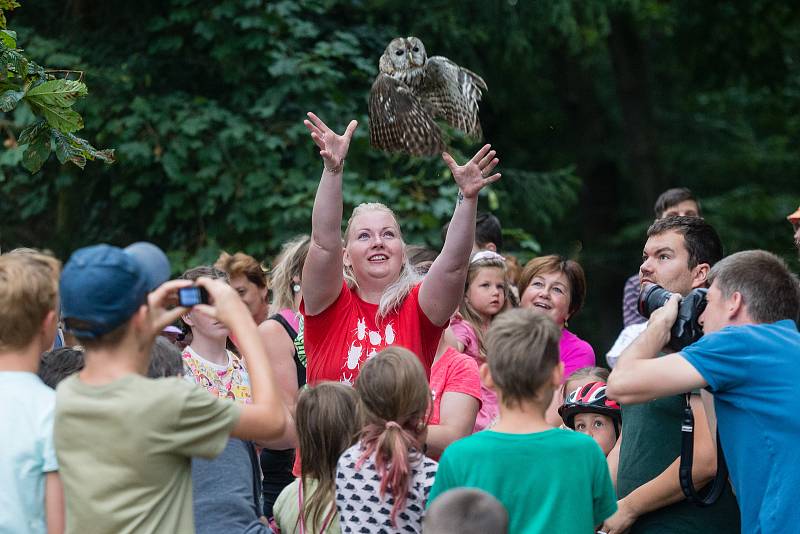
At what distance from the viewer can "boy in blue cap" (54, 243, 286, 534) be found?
2.68 meters

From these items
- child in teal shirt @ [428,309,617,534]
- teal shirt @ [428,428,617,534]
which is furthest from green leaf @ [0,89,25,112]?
teal shirt @ [428,428,617,534]

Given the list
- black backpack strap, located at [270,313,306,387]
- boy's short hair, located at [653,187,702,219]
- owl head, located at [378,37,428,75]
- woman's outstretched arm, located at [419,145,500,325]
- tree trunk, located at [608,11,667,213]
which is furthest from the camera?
tree trunk, located at [608,11,667,213]

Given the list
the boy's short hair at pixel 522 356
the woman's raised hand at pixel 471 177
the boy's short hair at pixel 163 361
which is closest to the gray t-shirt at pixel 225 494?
the boy's short hair at pixel 163 361

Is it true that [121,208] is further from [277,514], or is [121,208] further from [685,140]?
[685,140]

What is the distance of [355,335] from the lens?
417cm

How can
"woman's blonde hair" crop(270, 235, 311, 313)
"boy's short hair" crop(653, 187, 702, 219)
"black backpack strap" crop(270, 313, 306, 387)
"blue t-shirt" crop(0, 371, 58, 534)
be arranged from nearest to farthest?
"blue t-shirt" crop(0, 371, 58, 534) → "black backpack strap" crop(270, 313, 306, 387) → "woman's blonde hair" crop(270, 235, 311, 313) → "boy's short hair" crop(653, 187, 702, 219)

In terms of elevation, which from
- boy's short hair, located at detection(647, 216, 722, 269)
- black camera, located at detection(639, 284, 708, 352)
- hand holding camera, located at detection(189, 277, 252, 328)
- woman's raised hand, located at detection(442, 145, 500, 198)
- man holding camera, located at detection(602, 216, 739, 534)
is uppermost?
woman's raised hand, located at detection(442, 145, 500, 198)

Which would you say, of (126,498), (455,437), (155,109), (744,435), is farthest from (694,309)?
(155,109)

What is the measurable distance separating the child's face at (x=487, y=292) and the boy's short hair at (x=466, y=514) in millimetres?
2718

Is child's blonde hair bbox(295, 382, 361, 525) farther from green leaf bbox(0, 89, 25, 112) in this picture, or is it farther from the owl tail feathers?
the owl tail feathers

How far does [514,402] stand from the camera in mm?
3068

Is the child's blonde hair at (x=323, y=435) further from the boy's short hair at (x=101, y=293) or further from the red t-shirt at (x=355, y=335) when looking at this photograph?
the boy's short hair at (x=101, y=293)

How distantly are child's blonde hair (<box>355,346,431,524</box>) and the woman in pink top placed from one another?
2192 mm

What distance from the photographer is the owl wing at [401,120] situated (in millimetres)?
5281
